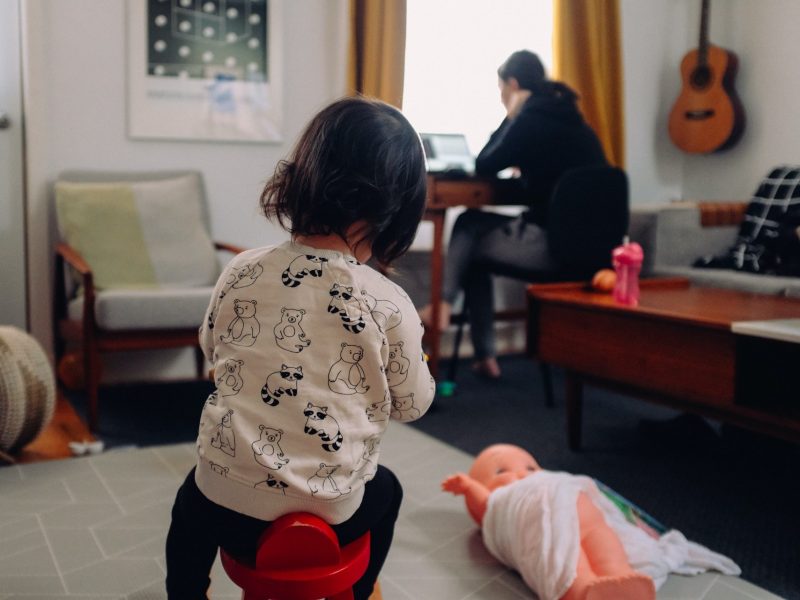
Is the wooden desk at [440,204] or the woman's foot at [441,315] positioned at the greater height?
the wooden desk at [440,204]

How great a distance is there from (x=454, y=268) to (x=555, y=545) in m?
1.73

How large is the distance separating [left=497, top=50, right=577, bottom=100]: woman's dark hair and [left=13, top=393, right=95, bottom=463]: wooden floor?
192 cm

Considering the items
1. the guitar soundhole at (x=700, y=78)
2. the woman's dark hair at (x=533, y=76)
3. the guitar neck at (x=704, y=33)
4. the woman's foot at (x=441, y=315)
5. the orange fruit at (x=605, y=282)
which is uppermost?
the guitar neck at (x=704, y=33)

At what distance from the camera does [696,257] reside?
3.41 meters

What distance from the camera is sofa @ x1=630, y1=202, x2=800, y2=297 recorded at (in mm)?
3318

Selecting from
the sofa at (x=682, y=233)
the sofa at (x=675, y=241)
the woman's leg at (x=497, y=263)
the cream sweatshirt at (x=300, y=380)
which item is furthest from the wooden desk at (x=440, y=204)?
the cream sweatshirt at (x=300, y=380)

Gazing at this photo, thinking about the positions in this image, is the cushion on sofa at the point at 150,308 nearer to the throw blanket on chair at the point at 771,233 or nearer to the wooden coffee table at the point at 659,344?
the wooden coffee table at the point at 659,344

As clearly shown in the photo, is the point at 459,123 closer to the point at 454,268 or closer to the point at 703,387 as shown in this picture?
the point at 454,268

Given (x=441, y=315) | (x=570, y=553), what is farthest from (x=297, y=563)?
(x=441, y=315)

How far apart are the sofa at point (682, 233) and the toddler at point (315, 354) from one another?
2448 millimetres

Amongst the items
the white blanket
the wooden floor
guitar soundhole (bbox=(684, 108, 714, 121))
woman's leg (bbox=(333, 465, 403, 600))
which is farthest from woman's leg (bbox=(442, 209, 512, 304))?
woman's leg (bbox=(333, 465, 403, 600))

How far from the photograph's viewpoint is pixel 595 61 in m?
3.92

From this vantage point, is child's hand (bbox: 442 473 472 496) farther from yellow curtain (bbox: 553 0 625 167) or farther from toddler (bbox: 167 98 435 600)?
yellow curtain (bbox: 553 0 625 167)

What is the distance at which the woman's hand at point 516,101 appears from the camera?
307 centimetres
